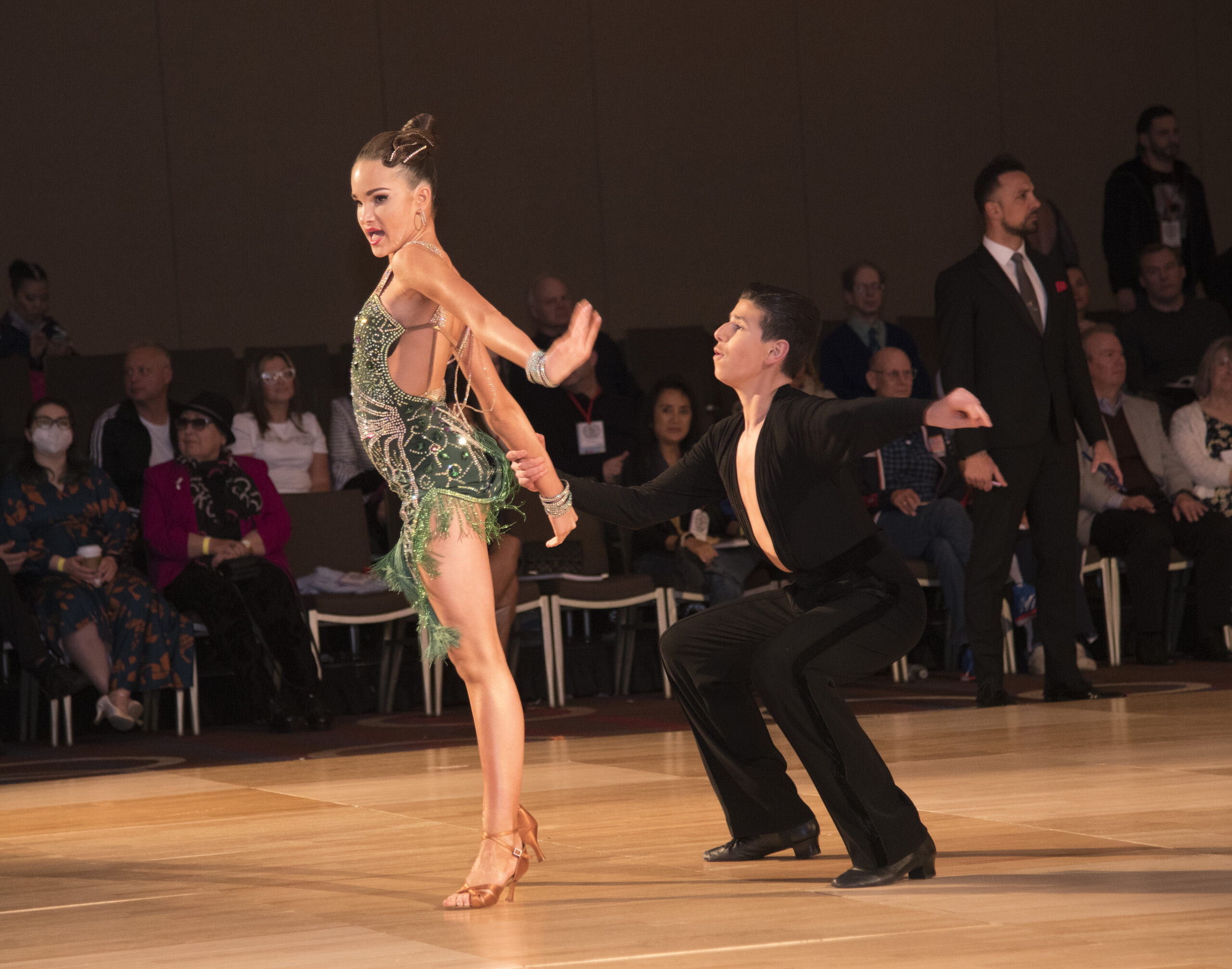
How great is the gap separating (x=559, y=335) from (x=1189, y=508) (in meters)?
2.96

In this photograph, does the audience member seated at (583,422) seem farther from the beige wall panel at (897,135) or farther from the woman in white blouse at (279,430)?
the beige wall panel at (897,135)

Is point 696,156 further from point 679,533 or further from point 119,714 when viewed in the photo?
point 119,714

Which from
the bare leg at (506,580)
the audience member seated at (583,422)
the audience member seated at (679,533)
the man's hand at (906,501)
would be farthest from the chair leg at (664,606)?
the man's hand at (906,501)

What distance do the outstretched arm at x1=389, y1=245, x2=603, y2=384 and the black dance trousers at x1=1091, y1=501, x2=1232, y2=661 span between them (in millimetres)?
4961

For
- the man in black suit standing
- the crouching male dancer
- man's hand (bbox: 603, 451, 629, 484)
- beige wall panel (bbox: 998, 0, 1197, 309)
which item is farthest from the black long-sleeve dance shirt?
beige wall panel (bbox: 998, 0, 1197, 309)

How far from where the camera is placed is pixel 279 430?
23.8ft

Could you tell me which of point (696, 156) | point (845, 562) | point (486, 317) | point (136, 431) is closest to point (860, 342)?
point (696, 156)

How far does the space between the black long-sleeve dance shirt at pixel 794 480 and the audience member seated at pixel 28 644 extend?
3.47 metres

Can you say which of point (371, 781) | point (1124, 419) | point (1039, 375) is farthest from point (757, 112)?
point (371, 781)

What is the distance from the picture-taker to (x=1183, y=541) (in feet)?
24.1

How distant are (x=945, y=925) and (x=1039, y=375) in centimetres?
339

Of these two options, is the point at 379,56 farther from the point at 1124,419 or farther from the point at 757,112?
the point at 1124,419

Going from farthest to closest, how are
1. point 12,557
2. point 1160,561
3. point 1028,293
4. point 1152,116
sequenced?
point 1152,116
point 1160,561
point 12,557
point 1028,293

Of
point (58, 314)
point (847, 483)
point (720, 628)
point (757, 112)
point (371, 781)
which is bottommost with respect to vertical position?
point (371, 781)
